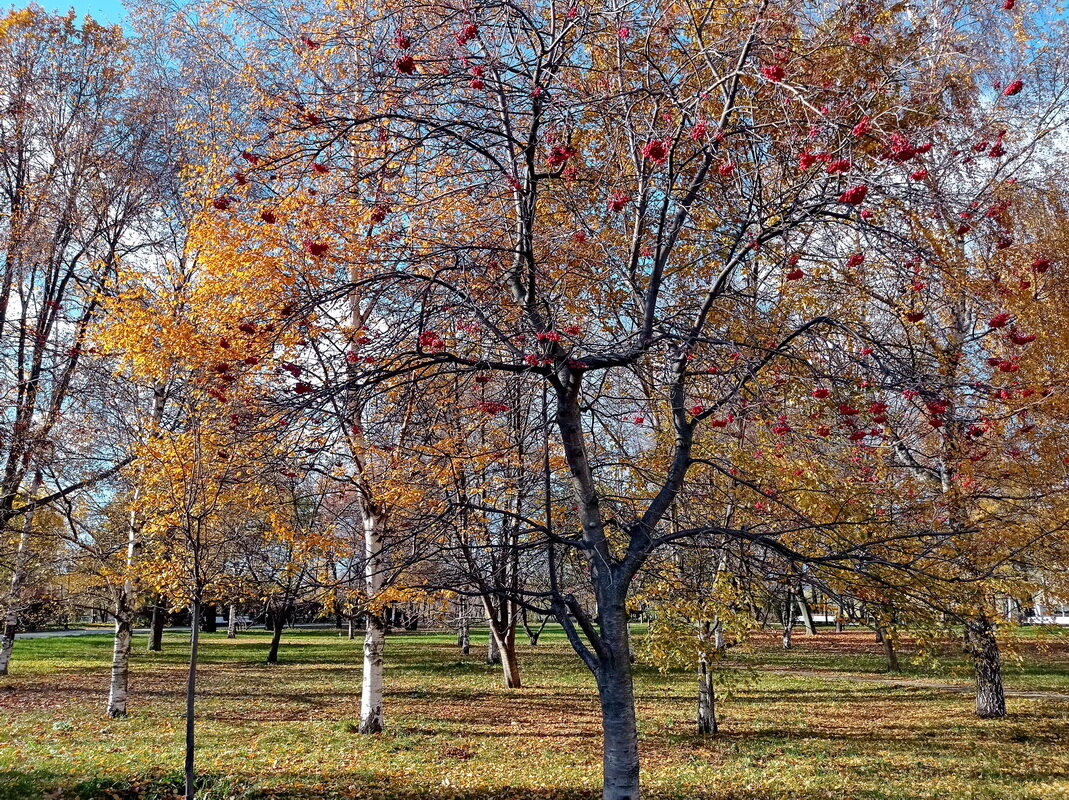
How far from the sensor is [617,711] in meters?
4.39

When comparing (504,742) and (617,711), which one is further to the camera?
(504,742)

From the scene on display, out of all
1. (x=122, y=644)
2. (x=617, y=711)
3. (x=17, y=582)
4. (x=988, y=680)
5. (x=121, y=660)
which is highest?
(x=17, y=582)

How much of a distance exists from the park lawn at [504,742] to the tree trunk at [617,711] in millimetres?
3211

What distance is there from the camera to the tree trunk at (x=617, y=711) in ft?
14.1

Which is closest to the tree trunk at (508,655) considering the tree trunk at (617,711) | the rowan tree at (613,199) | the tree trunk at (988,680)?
the tree trunk at (988,680)

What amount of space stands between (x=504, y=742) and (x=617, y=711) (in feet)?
20.8

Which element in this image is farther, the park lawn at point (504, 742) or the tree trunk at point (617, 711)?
the park lawn at point (504, 742)

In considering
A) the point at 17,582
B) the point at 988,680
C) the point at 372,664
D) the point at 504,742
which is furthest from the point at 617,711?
the point at 17,582

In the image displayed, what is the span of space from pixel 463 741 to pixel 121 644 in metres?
5.93

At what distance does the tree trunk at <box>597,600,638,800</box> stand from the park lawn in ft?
10.5

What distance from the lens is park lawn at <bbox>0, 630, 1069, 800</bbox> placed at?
715cm

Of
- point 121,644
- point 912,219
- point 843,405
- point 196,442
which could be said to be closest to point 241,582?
point 121,644

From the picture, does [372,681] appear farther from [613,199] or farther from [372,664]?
[613,199]

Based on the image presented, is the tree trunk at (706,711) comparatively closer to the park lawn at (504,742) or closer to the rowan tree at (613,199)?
the park lawn at (504,742)
